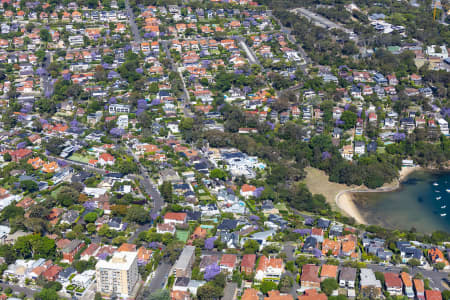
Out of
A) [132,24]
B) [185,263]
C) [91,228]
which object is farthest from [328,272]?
[132,24]

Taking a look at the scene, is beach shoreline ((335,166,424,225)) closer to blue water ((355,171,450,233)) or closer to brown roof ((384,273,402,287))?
blue water ((355,171,450,233))

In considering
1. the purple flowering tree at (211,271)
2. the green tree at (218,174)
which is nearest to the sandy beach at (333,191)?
the green tree at (218,174)

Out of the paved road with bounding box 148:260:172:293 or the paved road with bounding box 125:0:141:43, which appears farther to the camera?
the paved road with bounding box 125:0:141:43

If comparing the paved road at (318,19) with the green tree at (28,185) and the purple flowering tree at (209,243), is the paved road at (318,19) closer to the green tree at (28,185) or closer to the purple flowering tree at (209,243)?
the green tree at (28,185)

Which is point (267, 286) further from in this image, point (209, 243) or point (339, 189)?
point (339, 189)

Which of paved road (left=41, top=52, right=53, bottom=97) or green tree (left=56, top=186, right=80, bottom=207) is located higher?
paved road (left=41, top=52, right=53, bottom=97)

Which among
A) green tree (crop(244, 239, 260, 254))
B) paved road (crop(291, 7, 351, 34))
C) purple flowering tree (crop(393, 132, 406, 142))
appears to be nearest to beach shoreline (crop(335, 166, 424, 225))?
purple flowering tree (crop(393, 132, 406, 142))
